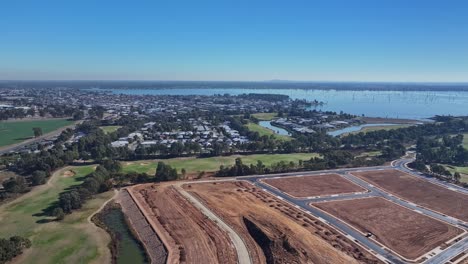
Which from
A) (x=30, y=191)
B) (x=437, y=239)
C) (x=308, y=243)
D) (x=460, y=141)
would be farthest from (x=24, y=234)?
(x=460, y=141)

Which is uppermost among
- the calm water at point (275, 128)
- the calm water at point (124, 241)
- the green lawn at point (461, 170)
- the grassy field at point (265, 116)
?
the grassy field at point (265, 116)

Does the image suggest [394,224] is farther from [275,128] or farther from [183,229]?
[275,128]

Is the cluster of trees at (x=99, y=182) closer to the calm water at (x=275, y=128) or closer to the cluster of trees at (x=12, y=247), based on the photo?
the cluster of trees at (x=12, y=247)

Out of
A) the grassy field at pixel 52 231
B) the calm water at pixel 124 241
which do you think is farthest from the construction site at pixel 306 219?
the grassy field at pixel 52 231

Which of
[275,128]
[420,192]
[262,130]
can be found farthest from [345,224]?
[275,128]

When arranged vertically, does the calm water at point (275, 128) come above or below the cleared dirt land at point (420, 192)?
above

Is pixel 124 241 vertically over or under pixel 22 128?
under
